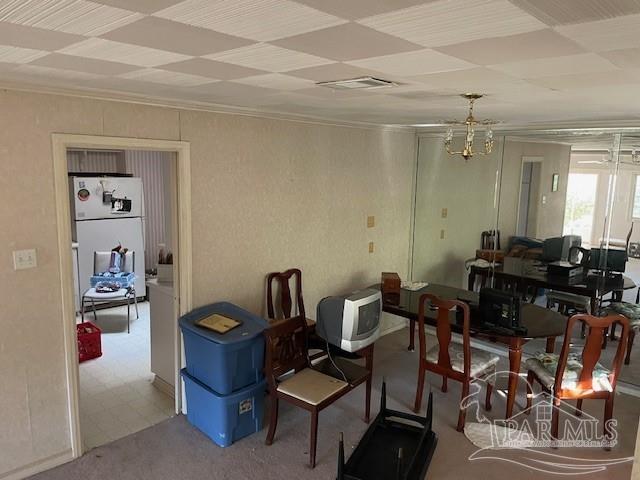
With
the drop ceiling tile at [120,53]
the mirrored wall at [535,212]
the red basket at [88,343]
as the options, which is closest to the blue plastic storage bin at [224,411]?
the red basket at [88,343]

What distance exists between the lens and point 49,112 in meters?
2.62

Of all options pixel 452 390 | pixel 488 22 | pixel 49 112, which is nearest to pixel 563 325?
pixel 452 390

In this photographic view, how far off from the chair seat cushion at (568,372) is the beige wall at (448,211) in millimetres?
1660

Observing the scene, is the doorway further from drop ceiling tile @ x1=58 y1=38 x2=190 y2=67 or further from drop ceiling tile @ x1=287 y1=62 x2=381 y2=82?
drop ceiling tile @ x1=58 y1=38 x2=190 y2=67

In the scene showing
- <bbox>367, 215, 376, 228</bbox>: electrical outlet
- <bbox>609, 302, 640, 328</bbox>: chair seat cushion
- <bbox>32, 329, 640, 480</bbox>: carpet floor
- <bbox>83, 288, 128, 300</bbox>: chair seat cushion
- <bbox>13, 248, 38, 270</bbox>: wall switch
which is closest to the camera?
<bbox>13, 248, 38, 270</bbox>: wall switch

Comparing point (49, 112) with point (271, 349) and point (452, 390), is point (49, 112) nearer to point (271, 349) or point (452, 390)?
point (271, 349)

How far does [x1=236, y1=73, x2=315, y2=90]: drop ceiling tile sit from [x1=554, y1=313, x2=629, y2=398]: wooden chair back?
2175 mm

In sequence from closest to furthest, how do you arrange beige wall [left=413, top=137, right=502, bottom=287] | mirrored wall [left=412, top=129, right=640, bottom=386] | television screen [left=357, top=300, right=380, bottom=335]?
television screen [left=357, top=300, right=380, bottom=335]
mirrored wall [left=412, top=129, right=640, bottom=386]
beige wall [left=413, top=137, right=502, bottom=287]

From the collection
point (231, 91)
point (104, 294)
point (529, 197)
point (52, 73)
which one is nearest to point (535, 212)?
point (529, 197)

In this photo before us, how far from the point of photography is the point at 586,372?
3186 mm

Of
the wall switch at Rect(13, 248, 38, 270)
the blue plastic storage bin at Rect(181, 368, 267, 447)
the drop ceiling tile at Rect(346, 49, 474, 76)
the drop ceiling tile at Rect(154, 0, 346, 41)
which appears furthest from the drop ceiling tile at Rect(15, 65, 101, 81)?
the blue plastic storage bin at Rect(181, 368, 267, 447)

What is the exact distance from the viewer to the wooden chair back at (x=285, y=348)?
3.16m

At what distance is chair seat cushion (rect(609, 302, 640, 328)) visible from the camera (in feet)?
13.9

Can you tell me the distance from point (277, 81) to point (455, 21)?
1155 mm
